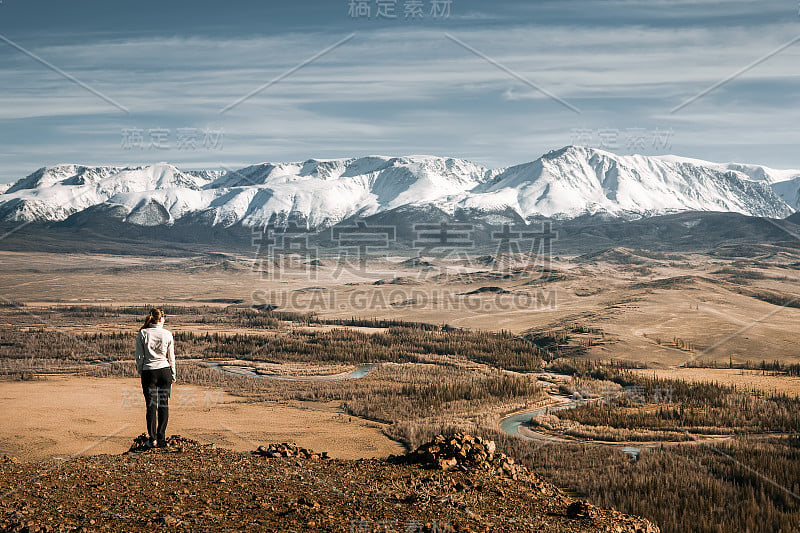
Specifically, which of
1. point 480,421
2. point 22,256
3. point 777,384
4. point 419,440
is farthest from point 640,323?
point 22,256

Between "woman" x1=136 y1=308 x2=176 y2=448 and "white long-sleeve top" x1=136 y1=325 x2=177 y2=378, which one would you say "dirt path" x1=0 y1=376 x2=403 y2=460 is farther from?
"white long-sleeve top" x1=136 y1=325 x2=177 y2=378

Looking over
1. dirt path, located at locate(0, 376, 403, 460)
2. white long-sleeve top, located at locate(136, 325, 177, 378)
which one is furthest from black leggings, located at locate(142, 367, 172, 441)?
dirt path, located at locate(0, 376, 403, 460)

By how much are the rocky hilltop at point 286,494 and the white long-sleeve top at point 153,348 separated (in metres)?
1.92

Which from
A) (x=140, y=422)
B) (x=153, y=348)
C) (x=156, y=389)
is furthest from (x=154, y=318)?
(x=140, y=422)

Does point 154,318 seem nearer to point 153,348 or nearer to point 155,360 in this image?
point 153,348

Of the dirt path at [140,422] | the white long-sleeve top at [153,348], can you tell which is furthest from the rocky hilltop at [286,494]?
the dirt path at [140,422]

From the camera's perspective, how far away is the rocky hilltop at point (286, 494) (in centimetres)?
1052

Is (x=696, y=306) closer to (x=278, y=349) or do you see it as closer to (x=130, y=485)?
(x=278, y=349)

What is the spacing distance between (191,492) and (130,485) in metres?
1.11

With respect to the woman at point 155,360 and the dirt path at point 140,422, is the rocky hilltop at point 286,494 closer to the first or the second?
the woman at point 155,360

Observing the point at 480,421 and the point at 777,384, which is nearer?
the point at 480,421

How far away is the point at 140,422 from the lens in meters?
27.1

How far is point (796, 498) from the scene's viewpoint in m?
18.7

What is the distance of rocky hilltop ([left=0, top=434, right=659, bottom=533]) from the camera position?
10516mm
